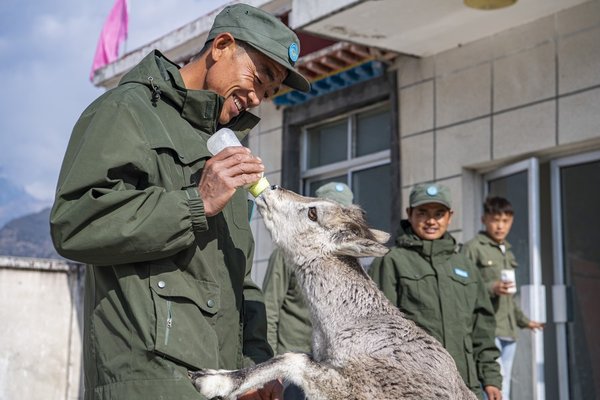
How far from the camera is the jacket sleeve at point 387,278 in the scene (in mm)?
6449

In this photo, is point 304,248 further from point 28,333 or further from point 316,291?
point 28,333

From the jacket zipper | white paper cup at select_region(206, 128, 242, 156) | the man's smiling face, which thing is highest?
the man's smiling face

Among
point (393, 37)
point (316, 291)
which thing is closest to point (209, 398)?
point (316, 291)

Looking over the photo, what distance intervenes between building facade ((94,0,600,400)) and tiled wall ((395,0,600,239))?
11mm

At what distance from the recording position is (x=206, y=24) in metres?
12.1

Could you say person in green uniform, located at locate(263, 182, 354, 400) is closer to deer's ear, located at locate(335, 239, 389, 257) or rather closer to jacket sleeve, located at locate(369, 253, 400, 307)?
jacket sleeve, located at locate(369, 253, 400, 307)

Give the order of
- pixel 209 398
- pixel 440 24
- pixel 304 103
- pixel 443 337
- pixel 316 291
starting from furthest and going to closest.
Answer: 1. pixel 304 103
2. pixel 440 24
3. pixel 443 337
4. pixel 316 291
5. pixel 209 398

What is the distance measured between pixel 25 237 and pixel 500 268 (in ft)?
196

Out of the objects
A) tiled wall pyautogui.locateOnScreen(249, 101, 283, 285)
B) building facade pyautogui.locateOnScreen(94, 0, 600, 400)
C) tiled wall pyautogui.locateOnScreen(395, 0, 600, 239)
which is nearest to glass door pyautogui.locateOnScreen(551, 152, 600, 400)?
building facade pyautogui.locateOnScreen(94, 0, 600, 400)

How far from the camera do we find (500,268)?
8242 millimetres

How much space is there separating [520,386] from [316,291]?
5.17 m

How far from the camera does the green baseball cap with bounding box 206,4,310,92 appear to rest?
11.9 feet

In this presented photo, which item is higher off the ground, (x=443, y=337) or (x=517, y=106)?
(x=517, y=106)

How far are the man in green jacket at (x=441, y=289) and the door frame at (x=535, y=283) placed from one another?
209cm
